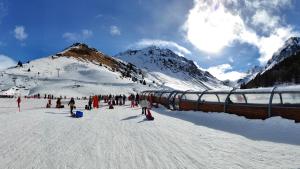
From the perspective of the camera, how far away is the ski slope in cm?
905

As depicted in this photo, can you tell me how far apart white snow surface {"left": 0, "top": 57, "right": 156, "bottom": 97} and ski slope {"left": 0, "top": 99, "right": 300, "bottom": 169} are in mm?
77636

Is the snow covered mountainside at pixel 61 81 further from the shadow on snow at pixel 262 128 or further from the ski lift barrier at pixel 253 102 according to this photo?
the shadow on snow at pixel 262 128

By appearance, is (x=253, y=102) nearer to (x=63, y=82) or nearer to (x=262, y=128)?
(x=262, y=128)

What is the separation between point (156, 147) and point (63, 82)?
107648 mm

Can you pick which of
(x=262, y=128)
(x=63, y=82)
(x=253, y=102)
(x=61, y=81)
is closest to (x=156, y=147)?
(x=262, y=128)

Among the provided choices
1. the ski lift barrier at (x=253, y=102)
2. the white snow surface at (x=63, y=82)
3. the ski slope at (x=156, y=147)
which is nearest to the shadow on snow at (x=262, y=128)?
the ski slope at (x=156, y=147)

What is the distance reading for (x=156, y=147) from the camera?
1135 cm

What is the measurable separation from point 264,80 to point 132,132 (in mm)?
122366

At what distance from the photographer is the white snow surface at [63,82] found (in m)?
101

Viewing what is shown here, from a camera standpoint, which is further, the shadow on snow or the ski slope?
the shadow on snow

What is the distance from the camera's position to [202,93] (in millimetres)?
25344

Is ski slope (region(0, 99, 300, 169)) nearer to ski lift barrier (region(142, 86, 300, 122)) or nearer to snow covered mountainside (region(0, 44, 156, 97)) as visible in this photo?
ski lift barrier (region(142, 86, 300, 122))

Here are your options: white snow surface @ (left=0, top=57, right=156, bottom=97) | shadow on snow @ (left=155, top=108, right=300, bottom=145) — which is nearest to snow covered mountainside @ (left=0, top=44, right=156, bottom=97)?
white snow surface @ (left=0, top=57, right=156, bottom=97)

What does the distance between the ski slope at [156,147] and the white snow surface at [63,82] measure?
255 ft
